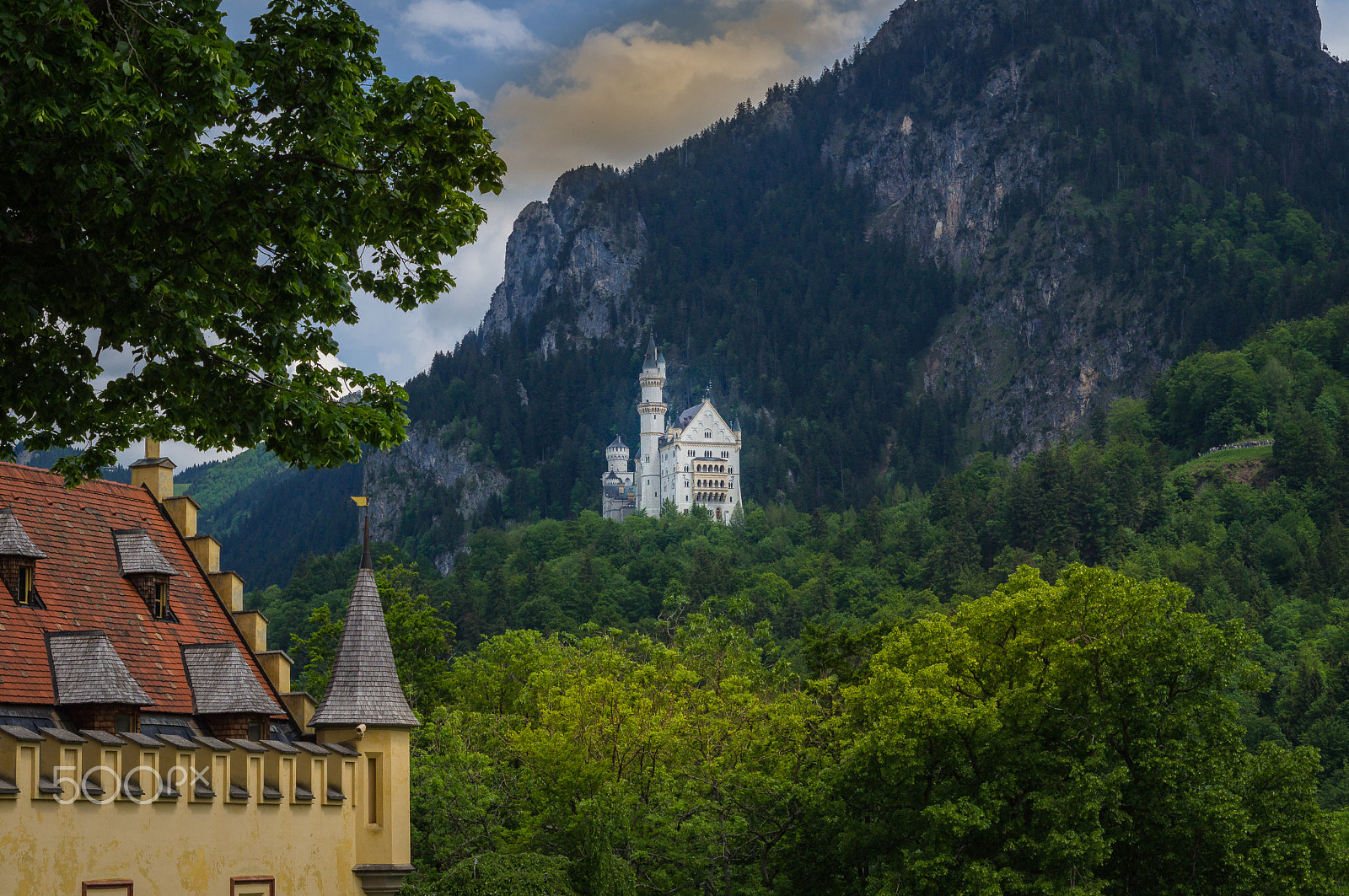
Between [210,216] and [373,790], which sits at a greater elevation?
[210,216]

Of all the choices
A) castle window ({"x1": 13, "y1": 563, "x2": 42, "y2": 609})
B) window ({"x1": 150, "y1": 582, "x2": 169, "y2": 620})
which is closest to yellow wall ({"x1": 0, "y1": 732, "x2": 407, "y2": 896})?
window ({"x1": 150, "y1": 582, "x2": 169, "y2": 620})

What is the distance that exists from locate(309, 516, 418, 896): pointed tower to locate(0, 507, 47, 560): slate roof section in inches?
235

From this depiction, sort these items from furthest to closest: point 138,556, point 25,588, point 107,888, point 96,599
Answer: point 138,556 < point 96,599 < point 25,588 < point 107,888

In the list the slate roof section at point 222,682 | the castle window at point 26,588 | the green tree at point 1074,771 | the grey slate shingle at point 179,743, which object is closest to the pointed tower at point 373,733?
the slate roof section at point 222,682

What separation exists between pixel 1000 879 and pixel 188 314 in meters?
29.5

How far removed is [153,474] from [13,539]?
21.5 feet

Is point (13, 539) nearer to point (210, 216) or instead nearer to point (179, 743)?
point (179, 743)

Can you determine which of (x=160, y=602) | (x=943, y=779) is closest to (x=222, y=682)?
(x=160, y=602)

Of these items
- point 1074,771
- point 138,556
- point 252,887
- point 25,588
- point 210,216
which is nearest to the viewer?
point 210,216

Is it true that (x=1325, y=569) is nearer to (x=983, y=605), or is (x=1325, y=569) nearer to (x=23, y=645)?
(x=983, y=605)

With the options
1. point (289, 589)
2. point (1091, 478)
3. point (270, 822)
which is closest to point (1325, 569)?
point (1091, 478)

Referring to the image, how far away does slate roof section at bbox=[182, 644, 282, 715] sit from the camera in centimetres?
3042

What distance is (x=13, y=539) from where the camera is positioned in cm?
2859

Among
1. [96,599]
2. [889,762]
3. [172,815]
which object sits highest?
[96,599]
